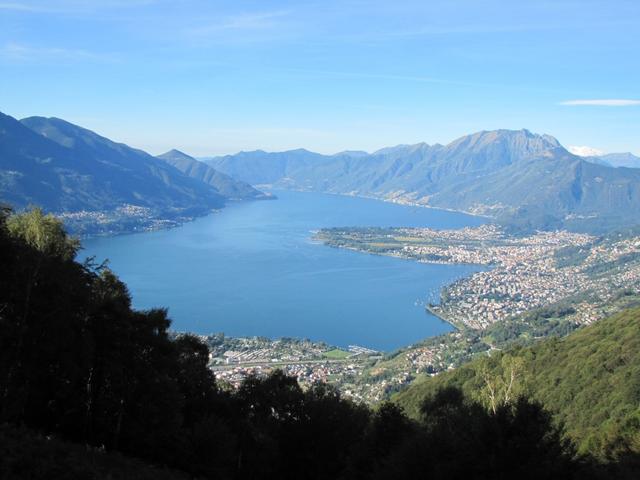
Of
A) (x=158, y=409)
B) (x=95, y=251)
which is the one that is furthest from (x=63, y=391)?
(x=95, y=251)

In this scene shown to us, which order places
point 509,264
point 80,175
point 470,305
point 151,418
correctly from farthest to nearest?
point 80,175 → point 509,264 → point 470,305 → point 151,418

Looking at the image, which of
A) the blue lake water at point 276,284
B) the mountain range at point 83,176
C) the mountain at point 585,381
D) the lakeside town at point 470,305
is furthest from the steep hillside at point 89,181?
the mountain at point 585,381

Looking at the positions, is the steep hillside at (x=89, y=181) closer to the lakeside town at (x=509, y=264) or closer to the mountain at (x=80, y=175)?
the mountain at (x=80, y=175)

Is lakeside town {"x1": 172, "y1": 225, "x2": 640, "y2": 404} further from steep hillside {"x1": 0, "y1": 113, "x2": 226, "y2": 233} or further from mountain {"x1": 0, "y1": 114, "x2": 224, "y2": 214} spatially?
mountain {"x1": 0, "y1": 114, "x2": 224, "y2": 214}

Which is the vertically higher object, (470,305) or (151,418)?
(151,418)

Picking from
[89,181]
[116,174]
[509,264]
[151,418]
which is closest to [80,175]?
[89,181]

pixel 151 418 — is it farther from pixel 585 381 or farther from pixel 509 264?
pixel 509 264

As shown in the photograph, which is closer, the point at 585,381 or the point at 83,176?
the point at 585,381

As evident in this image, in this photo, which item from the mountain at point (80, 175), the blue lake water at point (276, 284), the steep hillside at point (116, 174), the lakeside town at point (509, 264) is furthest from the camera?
the steep hillside at point (116, 174)
